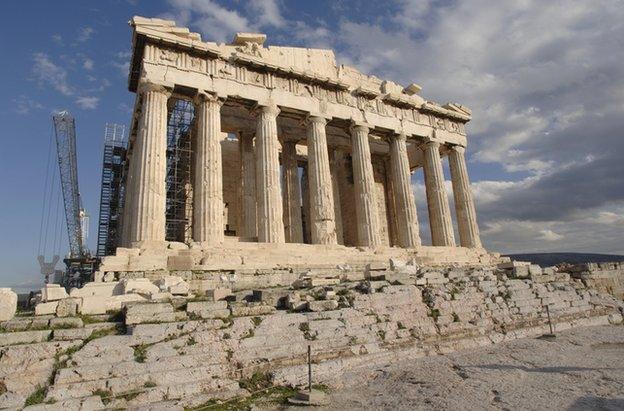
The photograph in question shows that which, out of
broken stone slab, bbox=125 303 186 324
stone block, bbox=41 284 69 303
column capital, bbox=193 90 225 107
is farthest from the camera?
column capital, bbox=193 90 225 107

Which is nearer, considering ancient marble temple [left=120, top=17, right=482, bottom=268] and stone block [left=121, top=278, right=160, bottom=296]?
stone block [left=121, top=278, right=160, bottom=296]

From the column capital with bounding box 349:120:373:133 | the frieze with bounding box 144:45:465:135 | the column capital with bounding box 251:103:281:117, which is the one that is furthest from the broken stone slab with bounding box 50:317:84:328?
the column capital with bounding box 349:120:373:133

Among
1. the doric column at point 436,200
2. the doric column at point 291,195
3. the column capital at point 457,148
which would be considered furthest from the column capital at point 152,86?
the column capital at point 457,148

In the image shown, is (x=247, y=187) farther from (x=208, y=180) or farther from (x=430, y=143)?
(x=430, y=143)

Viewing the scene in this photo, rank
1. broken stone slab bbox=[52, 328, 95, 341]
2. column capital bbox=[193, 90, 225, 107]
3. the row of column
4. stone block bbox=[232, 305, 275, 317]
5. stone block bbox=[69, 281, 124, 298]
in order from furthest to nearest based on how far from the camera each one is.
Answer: column capital bbox=[193, 90, 225, 107], the row of column, stone block bbox=[69, 281, 124, 298], stone block bbox=[232, 305, 275, 317], broken stone slab bbox=[52, 328, 95, 341]

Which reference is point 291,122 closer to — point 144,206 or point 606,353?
point 144,206

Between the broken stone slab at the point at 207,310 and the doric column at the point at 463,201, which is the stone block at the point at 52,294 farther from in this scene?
the doric column at the point at 463,201

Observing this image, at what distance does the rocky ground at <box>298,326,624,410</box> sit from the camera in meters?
5.14

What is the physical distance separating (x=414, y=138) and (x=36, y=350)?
20777 millimetres

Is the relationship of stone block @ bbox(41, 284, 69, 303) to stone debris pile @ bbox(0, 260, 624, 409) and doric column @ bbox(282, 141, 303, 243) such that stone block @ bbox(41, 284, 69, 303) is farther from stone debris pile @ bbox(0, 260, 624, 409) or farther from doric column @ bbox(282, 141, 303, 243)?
doric column @ bbox(282, 141, 303, 243)

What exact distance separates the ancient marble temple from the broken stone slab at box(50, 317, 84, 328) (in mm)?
6738

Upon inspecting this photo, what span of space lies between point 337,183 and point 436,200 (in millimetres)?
5795

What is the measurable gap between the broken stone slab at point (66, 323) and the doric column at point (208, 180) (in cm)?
789

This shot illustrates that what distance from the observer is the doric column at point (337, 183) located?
22.6 meters
